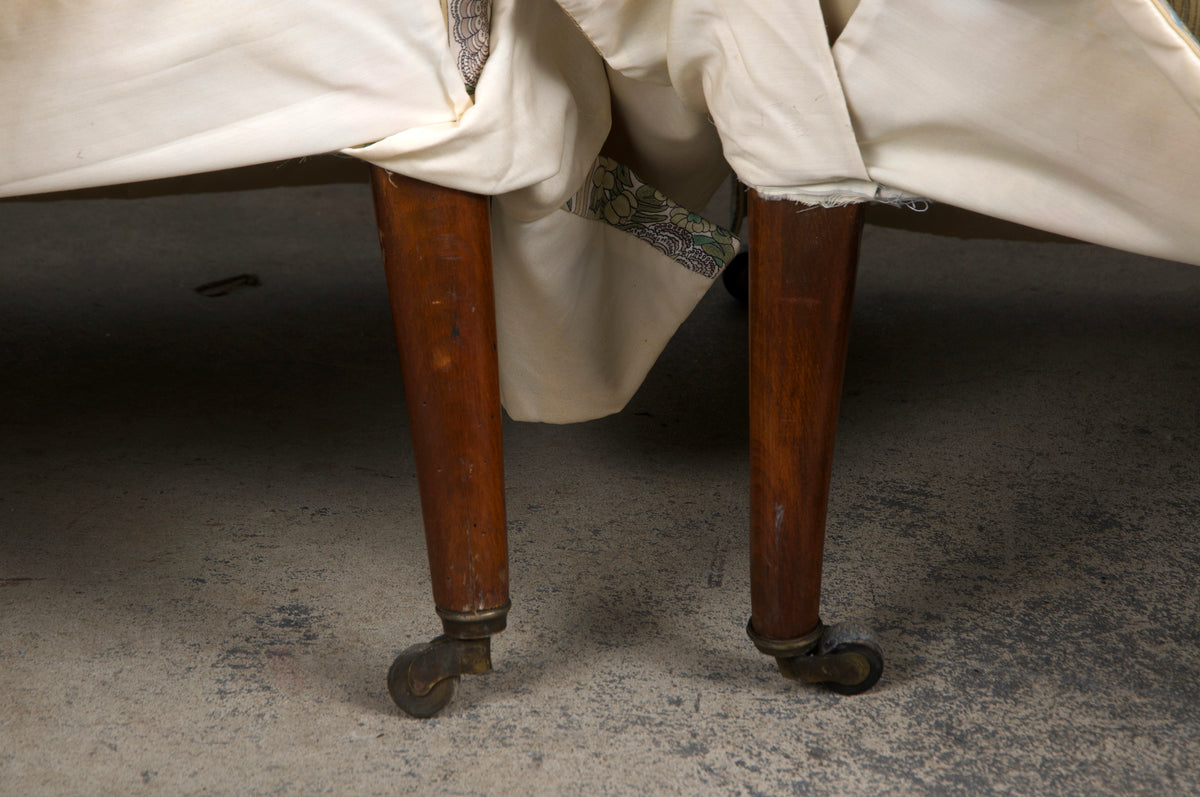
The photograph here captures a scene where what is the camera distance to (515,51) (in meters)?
0.81

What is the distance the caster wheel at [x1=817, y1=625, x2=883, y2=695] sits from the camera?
0.87 metres

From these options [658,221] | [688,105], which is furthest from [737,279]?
[688,105]

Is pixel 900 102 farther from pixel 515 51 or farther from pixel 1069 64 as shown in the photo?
pixel 515 51

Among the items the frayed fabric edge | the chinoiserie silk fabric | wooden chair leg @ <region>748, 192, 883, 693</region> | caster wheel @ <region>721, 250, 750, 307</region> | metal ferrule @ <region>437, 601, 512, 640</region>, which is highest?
the chinoiserie silk fabric

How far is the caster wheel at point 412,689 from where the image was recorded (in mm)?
855

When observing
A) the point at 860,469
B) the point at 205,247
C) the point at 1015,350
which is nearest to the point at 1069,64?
the point at 860,469

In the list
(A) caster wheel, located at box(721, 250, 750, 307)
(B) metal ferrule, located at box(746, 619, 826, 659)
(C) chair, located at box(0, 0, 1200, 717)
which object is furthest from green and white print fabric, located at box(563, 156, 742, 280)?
(A) caster wheel, located at box(721, 250, 750, 307)

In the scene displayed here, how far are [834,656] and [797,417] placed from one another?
0.63 feet

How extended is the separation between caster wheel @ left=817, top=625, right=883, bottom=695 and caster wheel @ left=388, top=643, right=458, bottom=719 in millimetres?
284

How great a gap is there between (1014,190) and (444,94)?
1.23 feet

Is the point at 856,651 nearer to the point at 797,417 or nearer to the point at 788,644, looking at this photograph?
the point at 788,644

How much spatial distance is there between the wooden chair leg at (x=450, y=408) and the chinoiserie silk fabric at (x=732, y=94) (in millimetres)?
33

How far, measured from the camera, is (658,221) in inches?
42.5

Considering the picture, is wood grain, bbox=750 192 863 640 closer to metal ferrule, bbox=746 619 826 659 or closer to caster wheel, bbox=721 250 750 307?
metal ferrule, bbox=746 619 826 659
